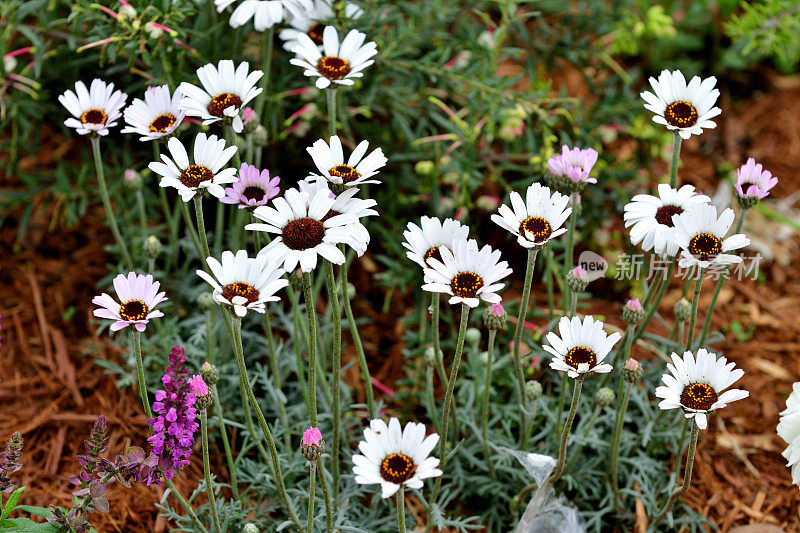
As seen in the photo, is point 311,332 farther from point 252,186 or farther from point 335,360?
point 252,186

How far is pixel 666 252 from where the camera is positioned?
6.88 ft

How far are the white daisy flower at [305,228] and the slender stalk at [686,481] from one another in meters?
0.92

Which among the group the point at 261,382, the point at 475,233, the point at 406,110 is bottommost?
the point at 261,382

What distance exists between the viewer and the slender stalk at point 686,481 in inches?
78.0

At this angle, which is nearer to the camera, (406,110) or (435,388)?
(435,388)

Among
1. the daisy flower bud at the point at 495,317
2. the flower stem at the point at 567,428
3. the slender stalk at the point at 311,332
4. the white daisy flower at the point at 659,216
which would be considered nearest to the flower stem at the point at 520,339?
the daisy flower bud at the point at 495,317

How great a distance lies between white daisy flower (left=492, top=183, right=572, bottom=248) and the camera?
1969mm

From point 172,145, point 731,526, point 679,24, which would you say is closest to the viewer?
point 172,145

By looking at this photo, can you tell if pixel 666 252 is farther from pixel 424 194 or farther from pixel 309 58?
pixel 424 194

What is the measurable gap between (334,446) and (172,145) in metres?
0.92

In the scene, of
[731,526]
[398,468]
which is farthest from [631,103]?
[398,468]

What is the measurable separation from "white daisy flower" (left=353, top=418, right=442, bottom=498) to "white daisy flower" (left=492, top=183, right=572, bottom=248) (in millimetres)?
527

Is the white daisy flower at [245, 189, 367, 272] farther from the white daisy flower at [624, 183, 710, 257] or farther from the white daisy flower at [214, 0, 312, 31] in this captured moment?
the white daisy flower at [214, 0, 312, 31]

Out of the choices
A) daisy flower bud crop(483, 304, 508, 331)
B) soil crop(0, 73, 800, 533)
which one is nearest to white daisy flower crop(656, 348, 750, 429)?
daisy flower bud crop(483, 304, 508, 331)
